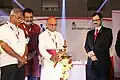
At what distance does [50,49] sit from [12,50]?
0.65 meters

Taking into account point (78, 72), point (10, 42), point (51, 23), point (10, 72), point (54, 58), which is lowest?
point (78, 72)

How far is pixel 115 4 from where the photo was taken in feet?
20.6

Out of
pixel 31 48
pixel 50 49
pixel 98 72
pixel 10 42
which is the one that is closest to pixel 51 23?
pixel 50 49

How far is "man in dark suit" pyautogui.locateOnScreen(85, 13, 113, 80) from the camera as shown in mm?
4082

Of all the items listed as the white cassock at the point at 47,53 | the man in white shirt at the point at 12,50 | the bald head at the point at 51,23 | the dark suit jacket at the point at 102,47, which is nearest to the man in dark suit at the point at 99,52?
the dark suit jacket at the point at 102,47

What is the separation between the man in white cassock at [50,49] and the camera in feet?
12.1

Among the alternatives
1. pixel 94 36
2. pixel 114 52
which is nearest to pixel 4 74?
pixel 94 36

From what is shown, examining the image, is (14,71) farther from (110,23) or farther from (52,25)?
(110,23)

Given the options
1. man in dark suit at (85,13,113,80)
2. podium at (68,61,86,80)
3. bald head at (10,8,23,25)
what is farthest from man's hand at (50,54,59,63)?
podium at (68,61,86,80)

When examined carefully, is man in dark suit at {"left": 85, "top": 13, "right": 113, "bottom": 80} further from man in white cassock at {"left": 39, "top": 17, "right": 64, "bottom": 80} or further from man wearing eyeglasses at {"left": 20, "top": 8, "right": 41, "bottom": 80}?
man wearing eyeglasses at {"left": 20, "top": 8, "right": 41, "bottom": 80}

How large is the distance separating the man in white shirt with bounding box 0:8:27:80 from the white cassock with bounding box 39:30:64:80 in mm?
418

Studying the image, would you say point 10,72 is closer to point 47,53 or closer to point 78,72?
point 47,53

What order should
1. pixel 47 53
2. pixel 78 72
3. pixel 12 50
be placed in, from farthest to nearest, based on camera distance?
pixel 78 72
pixel 47 53
pixel 12 50

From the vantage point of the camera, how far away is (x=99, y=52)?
408cm
